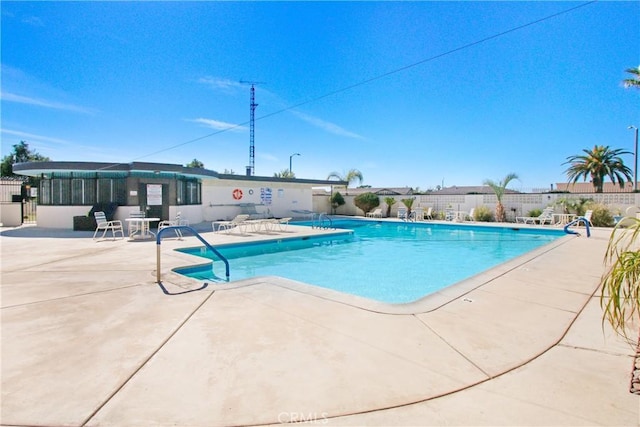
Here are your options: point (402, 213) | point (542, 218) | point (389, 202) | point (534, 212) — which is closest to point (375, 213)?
point (389, 202)

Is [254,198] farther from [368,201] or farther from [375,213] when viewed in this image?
[368,201]

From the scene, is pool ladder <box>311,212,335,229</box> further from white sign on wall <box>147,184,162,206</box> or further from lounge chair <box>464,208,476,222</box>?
lounge chair <box>464,208,476,222</box>

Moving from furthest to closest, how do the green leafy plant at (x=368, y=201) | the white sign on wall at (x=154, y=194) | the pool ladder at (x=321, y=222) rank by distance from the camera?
the green leafy plant at (x=368, y=201)
the pool ladder at (x=321, y=222)
the white sign on wall at (x=154, y=194)

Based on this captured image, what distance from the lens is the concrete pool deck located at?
6.64ft

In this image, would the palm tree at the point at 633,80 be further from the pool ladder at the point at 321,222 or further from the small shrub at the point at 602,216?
the pool ladder at the point at 321,222

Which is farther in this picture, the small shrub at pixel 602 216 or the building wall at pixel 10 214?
the small shrub at pixel 602 216

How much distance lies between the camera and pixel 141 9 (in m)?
10.7

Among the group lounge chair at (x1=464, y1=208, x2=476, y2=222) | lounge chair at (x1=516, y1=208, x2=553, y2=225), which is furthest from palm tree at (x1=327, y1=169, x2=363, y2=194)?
lounge chair at (x1=516, y1=208, x2=553, y2=225)

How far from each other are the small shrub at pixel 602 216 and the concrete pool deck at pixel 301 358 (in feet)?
45.8

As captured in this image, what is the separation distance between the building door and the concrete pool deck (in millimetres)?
8970

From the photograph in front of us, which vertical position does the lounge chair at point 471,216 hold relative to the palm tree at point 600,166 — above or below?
below

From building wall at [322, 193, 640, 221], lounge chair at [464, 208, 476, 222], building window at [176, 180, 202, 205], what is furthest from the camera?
lounge chair at [464, 208, 476, 222]

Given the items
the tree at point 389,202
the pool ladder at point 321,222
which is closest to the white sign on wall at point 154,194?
the pool ladder at point 321,222

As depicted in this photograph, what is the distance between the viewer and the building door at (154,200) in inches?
528
